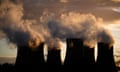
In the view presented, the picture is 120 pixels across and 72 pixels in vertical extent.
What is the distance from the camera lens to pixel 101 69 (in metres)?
21.3

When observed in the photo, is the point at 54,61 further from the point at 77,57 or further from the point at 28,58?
the point at 28,58

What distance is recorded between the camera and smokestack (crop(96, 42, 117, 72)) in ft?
65.7

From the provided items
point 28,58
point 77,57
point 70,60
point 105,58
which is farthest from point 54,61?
point 105,58

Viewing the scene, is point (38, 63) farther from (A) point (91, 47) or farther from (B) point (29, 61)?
(A) point (91, 47)

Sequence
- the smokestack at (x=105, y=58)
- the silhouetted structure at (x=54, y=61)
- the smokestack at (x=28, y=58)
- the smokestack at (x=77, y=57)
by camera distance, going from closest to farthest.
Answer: the smokestack at (x=28, y=58) → the smokestack at (x=77, y=57) → the smokestack at (x=105, y=58) → the silhouetted structure at (x=54, y=61)

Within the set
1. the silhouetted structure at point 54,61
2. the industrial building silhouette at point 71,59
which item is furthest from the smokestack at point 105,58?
the silhouetted structure at point 54,61

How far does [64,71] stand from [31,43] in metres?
3.30

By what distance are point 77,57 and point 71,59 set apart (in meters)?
0.49

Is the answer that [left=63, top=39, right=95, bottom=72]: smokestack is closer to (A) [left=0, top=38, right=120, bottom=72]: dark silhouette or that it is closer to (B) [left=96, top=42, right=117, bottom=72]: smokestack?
(A) [left=0, top=38, right=120, bottom=72]: dark silhouette

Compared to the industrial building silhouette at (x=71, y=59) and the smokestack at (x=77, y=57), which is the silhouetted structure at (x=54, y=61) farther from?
the smokestack at (x=77, y=57)

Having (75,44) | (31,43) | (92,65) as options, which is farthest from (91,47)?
(31,43)

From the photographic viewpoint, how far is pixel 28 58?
63.6 ft

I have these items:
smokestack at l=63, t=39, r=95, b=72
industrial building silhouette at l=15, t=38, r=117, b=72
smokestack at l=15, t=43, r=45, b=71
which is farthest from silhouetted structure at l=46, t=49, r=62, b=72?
smokestack at l=15, t=43, r=45, b=71

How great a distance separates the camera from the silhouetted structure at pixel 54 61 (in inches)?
842
